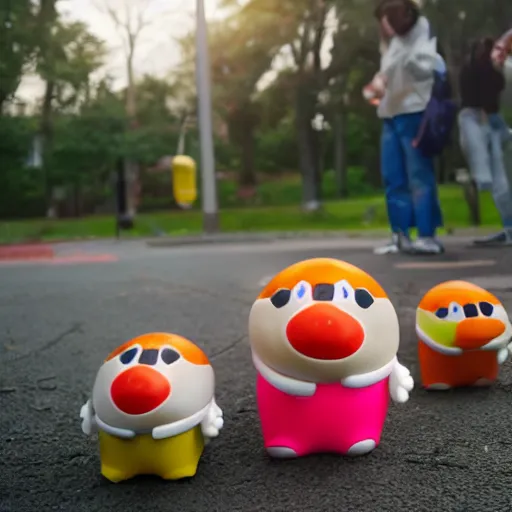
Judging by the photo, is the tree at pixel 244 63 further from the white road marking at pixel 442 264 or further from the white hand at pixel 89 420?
the white hand at pixel 89 420

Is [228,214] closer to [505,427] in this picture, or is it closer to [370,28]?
[370,28]

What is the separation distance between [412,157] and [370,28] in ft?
2.33

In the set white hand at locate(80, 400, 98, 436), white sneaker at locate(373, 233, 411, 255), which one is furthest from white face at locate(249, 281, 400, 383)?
white sneaker at locate(373, 233, 411, 255)

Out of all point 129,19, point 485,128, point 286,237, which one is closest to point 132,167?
point 129,19

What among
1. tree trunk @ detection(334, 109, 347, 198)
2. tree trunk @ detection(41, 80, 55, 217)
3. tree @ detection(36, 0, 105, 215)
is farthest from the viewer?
tree trunk @ detection(334, 109, 347, 198)

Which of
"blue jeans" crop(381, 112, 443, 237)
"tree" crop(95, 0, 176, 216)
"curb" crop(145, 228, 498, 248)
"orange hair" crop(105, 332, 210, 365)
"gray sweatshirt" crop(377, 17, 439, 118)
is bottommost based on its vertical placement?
"orange hair" crop(105, 332, 210, 365)

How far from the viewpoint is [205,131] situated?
354 centimetres

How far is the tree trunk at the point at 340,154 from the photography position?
3.38 m

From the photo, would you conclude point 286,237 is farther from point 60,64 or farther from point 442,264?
point 60,64

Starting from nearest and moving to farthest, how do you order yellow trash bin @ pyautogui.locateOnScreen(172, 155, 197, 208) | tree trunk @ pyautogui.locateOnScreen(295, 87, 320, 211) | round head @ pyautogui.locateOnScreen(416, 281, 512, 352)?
round head @ pyautogui.locateOnScreen(416, 281, 512, 352), tree trunk @ pyautogui.locateOnScreen(295, 87, 320, 211), yellow trash bin @ pyautogui.locateOnScreen(172, 155, 197, 208)

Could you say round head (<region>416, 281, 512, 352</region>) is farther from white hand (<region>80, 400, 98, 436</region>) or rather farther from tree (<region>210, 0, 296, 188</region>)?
tree (<region>210, 0, 296, 188</region>)

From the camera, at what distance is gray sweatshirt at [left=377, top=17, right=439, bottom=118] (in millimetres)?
2590

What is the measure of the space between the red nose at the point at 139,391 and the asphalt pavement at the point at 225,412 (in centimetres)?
13

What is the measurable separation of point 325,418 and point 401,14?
7.13 ft
